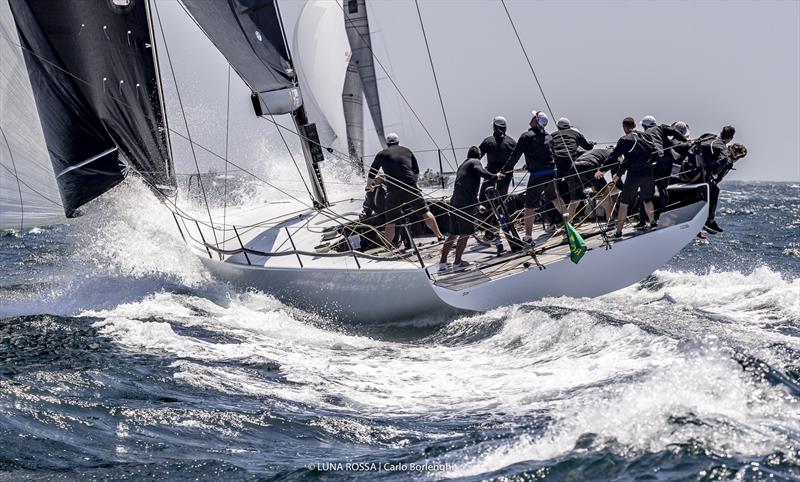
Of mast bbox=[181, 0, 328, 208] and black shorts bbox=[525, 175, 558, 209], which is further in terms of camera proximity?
mast bbox=[181, 0, 328, 208]

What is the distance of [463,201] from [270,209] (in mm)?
4923

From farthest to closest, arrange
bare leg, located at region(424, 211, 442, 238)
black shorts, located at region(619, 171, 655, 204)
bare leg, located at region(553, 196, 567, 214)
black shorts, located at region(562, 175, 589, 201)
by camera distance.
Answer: black shorts, located at region(562, 175, 589, 201) → bare leg, located at region(424, 211, 442, 238) → bare leg, located at region(553, 196, 567, 214) → black shorts, located at region(619, 171, 655, 204)

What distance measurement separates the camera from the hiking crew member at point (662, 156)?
36.1 feet

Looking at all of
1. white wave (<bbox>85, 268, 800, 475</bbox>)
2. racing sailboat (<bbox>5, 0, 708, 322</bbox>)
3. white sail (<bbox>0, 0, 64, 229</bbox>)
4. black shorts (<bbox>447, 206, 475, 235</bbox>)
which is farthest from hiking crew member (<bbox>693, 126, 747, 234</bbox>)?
white sail (<bbox>0, 0, 64, 229</bbox>)

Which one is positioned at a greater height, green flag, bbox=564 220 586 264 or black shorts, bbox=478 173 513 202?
black shorts, bbox=478 173 513 202

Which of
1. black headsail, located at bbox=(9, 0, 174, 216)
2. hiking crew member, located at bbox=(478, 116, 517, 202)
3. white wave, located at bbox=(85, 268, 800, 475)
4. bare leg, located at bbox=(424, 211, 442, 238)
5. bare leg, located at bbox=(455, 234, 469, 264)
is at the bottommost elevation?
white wave, located at bbox=(85, 268, 800, 475)

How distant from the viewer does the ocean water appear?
5.38 metres

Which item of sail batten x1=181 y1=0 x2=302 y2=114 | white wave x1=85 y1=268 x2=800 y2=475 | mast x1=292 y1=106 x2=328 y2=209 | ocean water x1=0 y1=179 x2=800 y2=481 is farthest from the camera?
mast x1=292 y1=106 x2=328 y2=209

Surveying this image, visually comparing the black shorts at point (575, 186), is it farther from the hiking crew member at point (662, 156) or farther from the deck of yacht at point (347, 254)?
the hiking crew member at point (662, 156)

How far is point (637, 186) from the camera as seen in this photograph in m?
10.9

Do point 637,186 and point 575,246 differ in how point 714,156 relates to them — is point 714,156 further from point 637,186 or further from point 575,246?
point 575,246

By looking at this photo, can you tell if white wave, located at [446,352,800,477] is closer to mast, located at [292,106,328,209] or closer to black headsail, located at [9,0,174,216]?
mast, located at [292,106,328,209]

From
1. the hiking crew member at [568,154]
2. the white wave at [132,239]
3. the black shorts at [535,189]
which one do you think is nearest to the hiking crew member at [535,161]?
the black shorts at [535,189]

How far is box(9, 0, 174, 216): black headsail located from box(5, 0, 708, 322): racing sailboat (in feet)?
0.04
